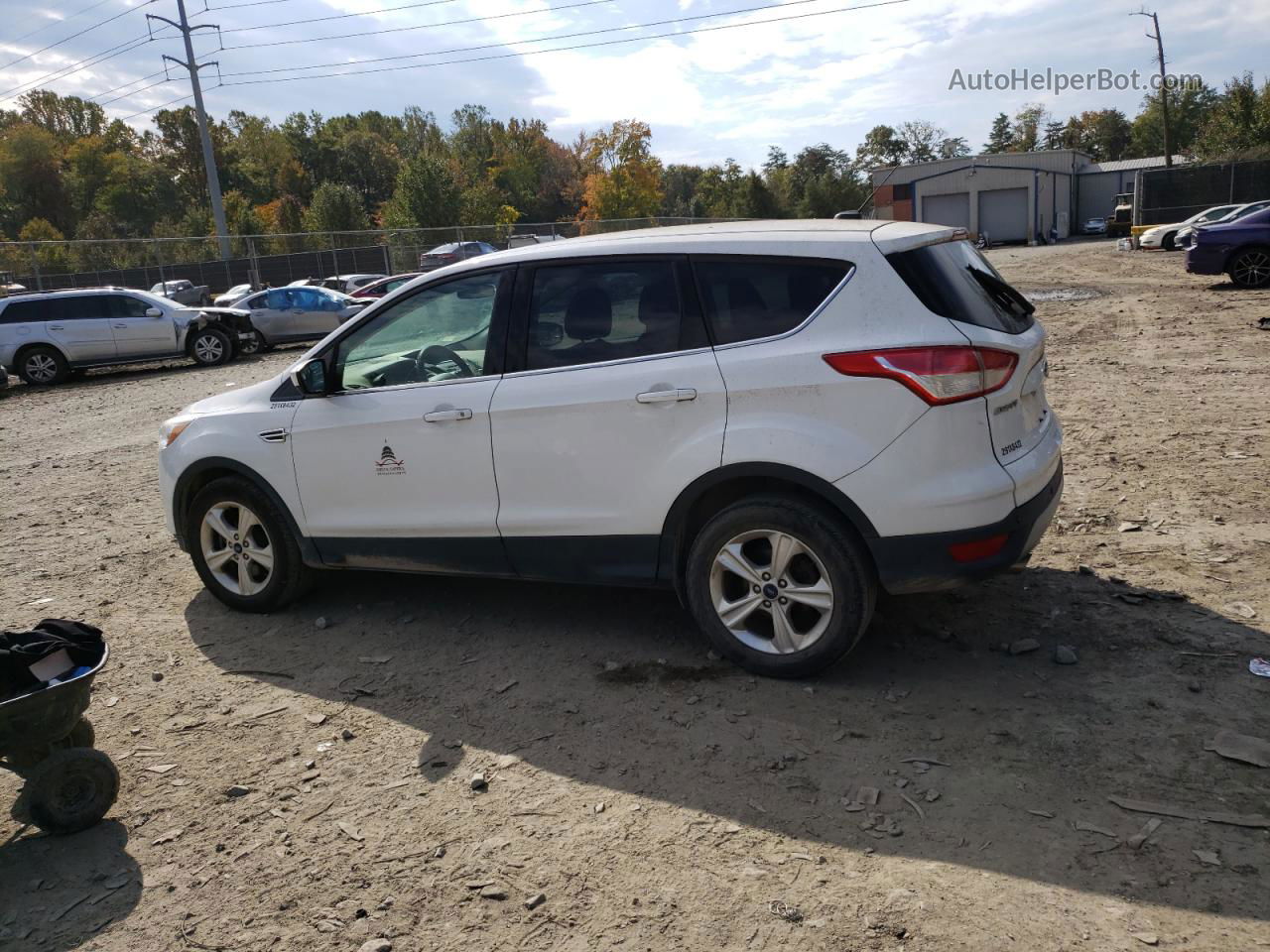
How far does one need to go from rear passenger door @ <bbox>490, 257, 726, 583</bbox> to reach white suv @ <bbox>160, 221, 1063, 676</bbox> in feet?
0.03

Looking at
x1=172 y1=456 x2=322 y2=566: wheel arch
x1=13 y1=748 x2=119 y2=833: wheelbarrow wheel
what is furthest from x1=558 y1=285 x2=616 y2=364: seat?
x1=13 y1=748 x2=119 y2=833: wheelbarrow wheel

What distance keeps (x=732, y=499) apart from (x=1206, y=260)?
17953 millimetres

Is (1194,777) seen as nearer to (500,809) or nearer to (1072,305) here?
(500,809)

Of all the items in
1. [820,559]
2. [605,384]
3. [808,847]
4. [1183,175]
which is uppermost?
[1183,175]

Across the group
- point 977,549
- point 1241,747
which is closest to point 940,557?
point 977,549

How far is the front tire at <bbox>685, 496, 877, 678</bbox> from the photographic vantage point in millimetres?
3959

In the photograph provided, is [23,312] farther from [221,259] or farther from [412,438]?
[221,259]

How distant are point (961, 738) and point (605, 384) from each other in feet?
6.63

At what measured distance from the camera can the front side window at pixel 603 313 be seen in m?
4.29

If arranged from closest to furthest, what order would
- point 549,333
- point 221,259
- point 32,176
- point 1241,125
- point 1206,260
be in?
point 549,333 → point 1206,260 → point 221,259 → point 1241,125 → point 32,176

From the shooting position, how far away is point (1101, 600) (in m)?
4.82

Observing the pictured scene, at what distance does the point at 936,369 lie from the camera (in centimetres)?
374

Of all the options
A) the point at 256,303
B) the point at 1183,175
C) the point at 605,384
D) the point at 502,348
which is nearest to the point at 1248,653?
the point at 605,384

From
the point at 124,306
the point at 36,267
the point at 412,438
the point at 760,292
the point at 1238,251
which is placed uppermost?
the point at 36,267
